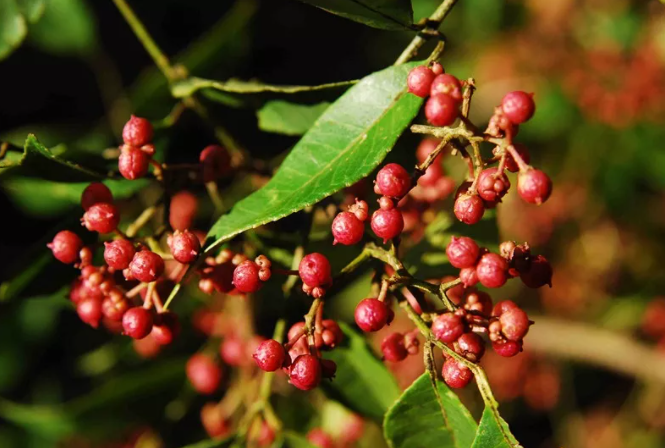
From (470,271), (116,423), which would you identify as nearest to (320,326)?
(470,271)

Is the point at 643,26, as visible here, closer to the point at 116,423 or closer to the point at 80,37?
the point at 80,37

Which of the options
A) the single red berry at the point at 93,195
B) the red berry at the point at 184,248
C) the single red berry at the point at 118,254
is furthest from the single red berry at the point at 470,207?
the single red berry at the point at 93,195

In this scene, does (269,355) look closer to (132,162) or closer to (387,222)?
(387,222)

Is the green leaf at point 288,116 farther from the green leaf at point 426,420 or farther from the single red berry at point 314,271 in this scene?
the green leaf at point 426,420

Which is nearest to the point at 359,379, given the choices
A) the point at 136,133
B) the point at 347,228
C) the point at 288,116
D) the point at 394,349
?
the point at 394,349

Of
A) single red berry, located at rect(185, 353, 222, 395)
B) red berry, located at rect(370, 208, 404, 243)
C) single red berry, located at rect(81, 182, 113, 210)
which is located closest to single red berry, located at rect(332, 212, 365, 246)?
red berry, located at rect(370, 208, 404, 243)
